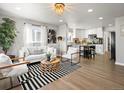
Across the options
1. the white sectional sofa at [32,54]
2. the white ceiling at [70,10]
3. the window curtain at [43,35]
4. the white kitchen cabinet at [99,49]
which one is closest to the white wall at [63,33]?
the window curtain at [43,35]

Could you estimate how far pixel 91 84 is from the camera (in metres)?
2.86

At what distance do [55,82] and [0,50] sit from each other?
3.52m

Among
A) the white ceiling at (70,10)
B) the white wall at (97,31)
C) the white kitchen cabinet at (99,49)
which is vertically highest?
the white ceiling at (70,10)

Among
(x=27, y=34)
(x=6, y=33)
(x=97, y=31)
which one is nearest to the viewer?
(x=6, y=33)

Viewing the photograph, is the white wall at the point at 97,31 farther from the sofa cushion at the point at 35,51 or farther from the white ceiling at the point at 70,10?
the sofa cushion at the point at 35,51

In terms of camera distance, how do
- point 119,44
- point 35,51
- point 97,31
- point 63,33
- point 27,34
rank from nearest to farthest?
point 119,44 → point 35,51 → point 27,34 → point 63,33 → point 97,31

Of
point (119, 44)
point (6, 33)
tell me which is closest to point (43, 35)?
point (6, 33)

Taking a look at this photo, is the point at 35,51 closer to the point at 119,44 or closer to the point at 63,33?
the point at 63,33

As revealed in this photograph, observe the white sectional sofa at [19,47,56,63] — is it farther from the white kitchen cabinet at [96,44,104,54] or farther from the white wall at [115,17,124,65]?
the white kitchen cabinet at [96,44,104,54]

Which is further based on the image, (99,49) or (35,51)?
(99,49)

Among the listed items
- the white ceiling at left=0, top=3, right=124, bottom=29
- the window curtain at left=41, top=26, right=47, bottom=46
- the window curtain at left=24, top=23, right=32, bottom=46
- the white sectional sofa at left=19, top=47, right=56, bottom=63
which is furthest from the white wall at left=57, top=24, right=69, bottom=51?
the white ceiling at left=0, top=3, right=124, bottom=29

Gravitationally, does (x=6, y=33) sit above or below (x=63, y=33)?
below

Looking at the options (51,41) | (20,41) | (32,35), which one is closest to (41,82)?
(20,41)

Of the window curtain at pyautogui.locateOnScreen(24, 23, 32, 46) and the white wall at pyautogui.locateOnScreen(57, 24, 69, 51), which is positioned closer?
the window curtain at pyautogui.locateOnScreen(24, 23, 32, 46)
